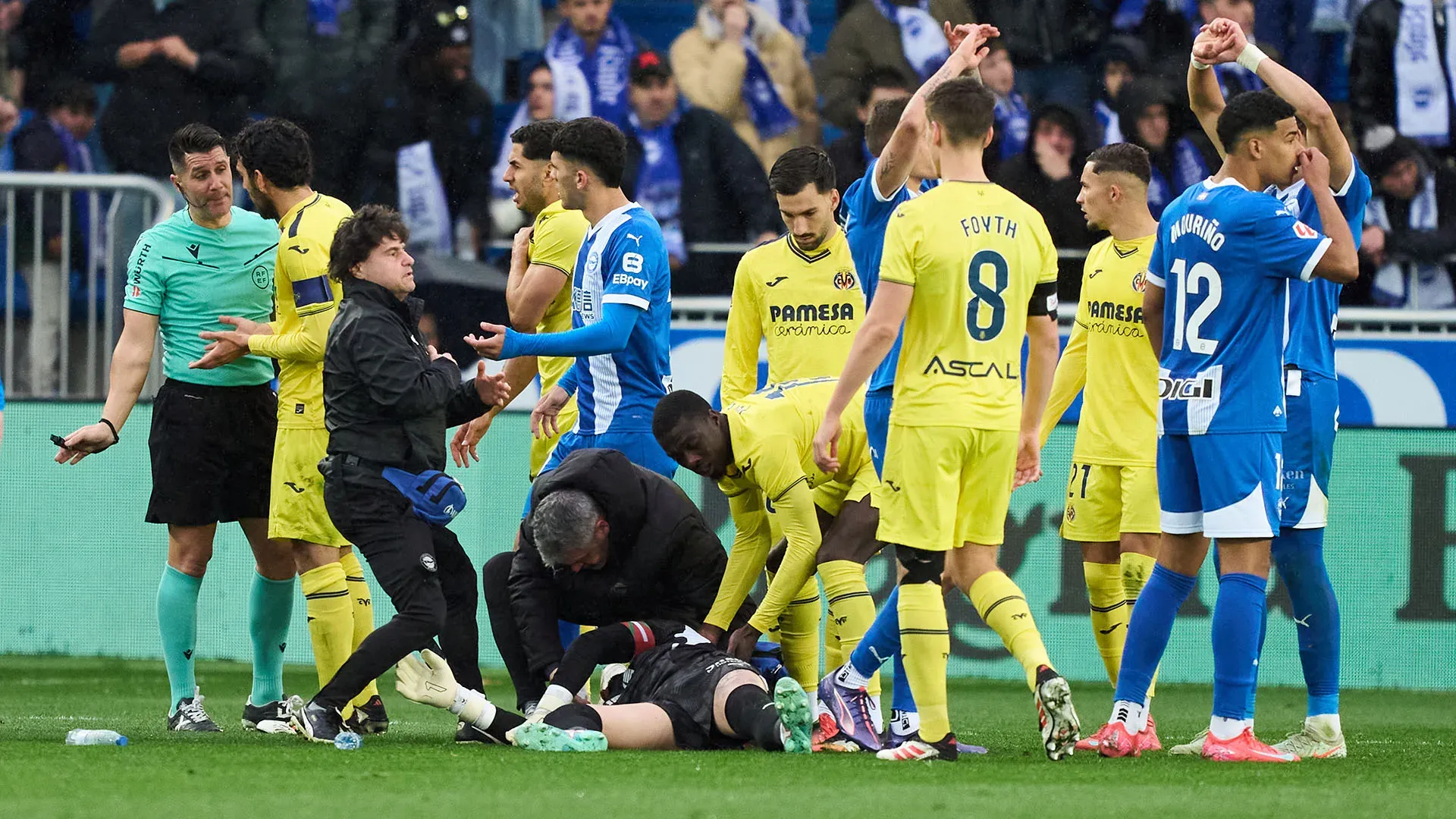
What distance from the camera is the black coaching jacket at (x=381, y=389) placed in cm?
602

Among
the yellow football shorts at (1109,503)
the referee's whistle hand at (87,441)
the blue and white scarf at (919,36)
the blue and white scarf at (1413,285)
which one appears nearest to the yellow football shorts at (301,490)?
the referee's whistle hand at (87,441)

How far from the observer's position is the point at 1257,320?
18.7 feet

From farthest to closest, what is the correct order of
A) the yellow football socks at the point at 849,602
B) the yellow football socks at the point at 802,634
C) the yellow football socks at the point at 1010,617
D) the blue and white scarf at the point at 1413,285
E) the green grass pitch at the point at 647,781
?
the blue and white scarf at the point at 1413,285 → the yellow football socks at the point at 802,634 → the yellow football socks at the point at 849,602 → the yellow football socks at the point at 1010,617 → the green grass pitch at the point at 647,781

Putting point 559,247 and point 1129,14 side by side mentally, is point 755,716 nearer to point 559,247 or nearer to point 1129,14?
point 559,247

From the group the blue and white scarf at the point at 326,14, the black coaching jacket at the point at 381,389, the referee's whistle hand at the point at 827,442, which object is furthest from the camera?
the blue and white scarf at the point at 326,14

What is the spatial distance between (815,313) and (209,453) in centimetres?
239

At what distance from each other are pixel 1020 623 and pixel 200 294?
11.4 feet

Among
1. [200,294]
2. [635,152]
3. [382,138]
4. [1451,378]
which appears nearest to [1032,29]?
[635,152]

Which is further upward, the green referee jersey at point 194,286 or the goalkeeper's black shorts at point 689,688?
the green referee jersey at point 194,286

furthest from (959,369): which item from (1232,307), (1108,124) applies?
(1108,124)

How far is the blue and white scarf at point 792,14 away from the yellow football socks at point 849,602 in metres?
7.19

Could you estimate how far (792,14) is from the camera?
42.7ft

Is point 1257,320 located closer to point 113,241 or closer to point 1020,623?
point 1020,623

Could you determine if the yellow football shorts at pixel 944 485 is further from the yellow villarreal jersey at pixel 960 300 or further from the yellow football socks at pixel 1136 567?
the yellow football socks at pixel 1136 567
